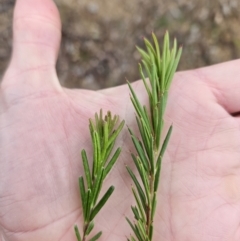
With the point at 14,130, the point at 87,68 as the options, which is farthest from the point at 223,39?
the point at 14,130

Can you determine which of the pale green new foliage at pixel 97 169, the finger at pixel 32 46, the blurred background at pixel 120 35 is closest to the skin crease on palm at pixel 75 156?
the finger at pixel 32 46

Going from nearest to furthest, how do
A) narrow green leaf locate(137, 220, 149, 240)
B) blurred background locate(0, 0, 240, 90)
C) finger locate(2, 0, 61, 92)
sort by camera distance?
1. narrow green leaf locate(137, 220, 149, 240)
2. finger locate(2, 0, 61, 92)
3. blurred background locate(0, 0, 240, 90)

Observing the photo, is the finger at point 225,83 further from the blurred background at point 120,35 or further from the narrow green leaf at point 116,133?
the blurred background at point 120,35

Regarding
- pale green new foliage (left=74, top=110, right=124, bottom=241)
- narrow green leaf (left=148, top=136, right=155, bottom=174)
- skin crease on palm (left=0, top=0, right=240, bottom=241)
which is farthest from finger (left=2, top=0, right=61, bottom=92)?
narrow green leaf (left=148, top=136, right=155, bottom=174)

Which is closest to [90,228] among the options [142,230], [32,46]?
[142,230]

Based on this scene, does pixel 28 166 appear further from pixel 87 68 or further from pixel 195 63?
pixel 195 63

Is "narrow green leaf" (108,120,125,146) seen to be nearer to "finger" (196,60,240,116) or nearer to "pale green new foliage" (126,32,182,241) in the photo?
"pale green new foliage" (126,32,182,241)
